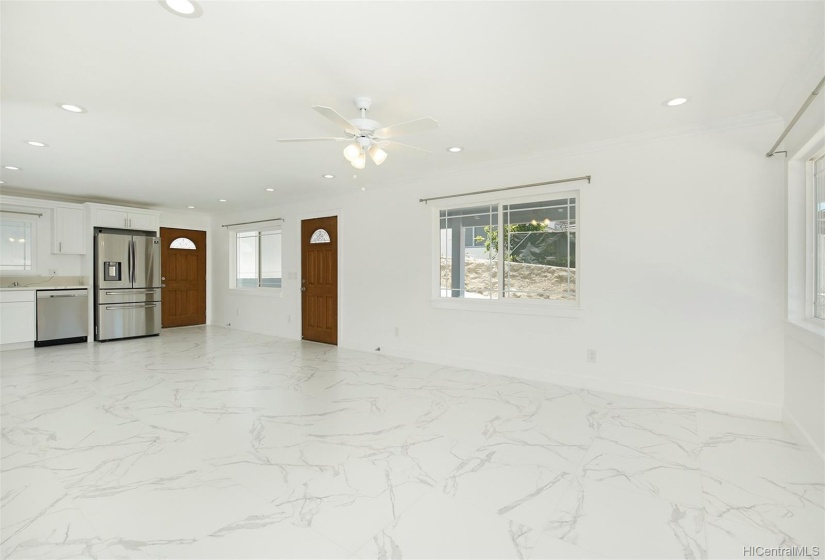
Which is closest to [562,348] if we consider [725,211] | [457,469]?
[725,211]

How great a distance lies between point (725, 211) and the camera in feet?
10.7

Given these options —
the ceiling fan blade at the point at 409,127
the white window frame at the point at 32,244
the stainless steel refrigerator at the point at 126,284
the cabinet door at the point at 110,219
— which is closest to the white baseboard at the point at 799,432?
the ceiling fan blade at the point at 409,127

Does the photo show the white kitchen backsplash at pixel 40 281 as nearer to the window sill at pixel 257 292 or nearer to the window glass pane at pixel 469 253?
the window sill at pixel 257 292

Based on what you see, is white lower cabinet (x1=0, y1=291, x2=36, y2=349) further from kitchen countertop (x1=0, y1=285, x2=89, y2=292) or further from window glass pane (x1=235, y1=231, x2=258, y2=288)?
window glass pane (x1=235, y1=231, x2=258, y2=288)

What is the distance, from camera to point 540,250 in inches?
171

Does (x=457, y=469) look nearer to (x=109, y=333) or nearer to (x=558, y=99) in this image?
(x=558, y=99)

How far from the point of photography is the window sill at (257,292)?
23.9ft

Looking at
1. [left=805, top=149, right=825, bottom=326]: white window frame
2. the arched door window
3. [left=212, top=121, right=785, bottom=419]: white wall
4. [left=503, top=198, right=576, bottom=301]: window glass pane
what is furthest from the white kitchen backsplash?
[left=805, top=149, right=825, bottom=326]: white window frame

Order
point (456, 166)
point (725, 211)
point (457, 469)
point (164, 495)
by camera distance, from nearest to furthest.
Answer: point (164, 495), point (457, 469), point (725, 211), point (456, 166)

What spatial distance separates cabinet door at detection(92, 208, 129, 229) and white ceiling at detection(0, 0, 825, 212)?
288cm

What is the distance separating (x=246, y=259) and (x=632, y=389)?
7.15 metres

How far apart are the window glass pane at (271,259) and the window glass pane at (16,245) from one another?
3.52 metres

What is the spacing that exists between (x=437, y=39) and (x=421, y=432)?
101 inches

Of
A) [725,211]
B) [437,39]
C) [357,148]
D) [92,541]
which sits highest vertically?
[437,39]
